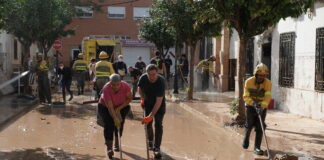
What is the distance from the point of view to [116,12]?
44.0 m

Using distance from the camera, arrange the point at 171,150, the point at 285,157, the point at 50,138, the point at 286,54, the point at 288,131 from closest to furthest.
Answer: the point at 285,157 → the point at 171,150 → the point at 50,138 → the point at 288,131 → the point at 286,54

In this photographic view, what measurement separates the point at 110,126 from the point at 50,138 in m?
2.54

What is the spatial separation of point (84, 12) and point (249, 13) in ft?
109

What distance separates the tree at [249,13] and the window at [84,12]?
2910cm

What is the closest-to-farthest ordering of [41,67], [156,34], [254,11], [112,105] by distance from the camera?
[112,105] < [254,11] < [41,67] < [156,34]

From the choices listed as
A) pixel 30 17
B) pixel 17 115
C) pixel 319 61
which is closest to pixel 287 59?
pixel 319 61

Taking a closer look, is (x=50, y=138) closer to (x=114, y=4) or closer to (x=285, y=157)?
(x=285, y=157)

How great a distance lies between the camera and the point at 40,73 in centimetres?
1582

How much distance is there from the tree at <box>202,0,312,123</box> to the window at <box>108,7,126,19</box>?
33037 millimetres

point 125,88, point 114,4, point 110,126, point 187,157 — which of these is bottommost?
point 187,157

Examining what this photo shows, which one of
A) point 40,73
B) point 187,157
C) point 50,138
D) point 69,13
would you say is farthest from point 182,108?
point 69,13

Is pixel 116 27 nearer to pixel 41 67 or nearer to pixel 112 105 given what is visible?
pixel 41 67

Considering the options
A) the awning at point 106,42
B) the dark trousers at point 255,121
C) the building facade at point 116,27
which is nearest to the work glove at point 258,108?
the dark trousers at point 255,121

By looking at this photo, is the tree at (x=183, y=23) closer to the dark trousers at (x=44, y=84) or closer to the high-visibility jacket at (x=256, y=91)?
the dark trousers at (x=44, y=84)
